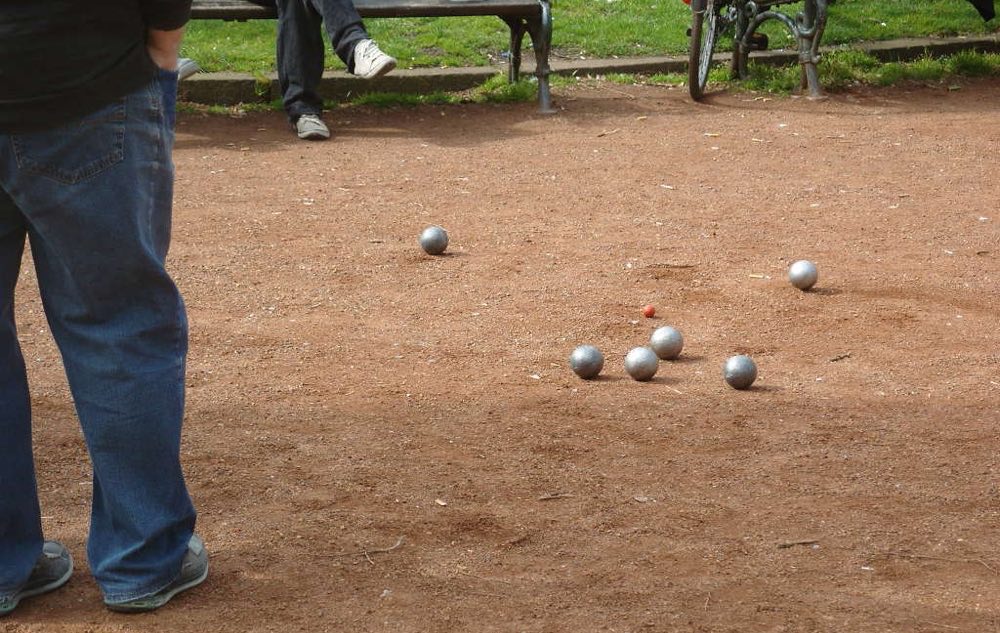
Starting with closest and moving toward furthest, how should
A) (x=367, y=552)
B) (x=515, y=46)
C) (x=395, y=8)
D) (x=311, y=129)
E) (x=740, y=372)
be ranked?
(x=367, y=552), (x=740, y=372), (x=311, y=129), (x=395, y=8), (x=515, y=46)

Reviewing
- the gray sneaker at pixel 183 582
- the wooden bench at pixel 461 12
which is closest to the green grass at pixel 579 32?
the wooden bench at pixel 461 12

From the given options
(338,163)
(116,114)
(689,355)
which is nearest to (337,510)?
(116,114)

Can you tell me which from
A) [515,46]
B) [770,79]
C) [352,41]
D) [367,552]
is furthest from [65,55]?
[770,79]

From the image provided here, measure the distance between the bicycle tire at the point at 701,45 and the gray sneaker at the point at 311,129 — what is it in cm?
293

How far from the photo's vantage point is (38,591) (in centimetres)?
361

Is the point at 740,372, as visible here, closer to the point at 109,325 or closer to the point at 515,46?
the point at 109,325

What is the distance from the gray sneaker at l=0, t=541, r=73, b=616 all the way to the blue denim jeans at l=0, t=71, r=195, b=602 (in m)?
0.09

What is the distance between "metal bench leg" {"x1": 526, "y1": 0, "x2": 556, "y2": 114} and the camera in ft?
33.7

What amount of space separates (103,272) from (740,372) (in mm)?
2743

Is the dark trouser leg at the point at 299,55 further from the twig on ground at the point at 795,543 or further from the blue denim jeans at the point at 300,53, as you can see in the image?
the twig on ground at the point at 795,543

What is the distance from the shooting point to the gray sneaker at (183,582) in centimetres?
350

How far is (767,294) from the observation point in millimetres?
6375

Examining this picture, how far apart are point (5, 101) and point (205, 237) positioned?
434 centimetres

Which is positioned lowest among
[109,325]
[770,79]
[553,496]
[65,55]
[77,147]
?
[770,79]
